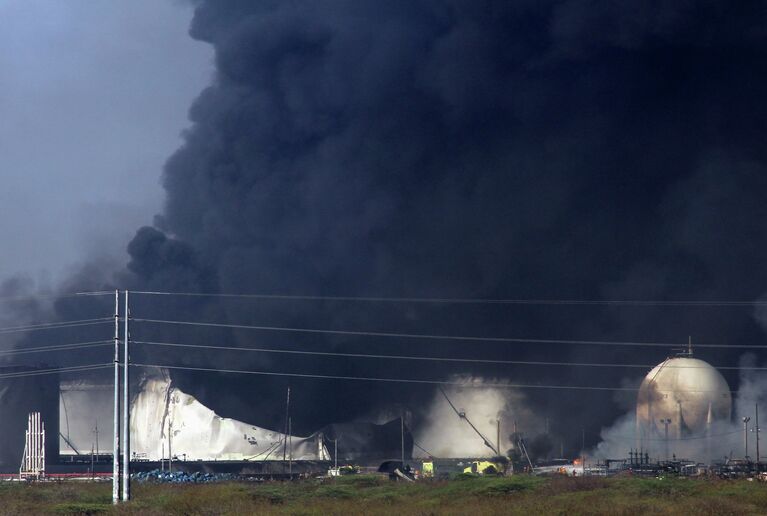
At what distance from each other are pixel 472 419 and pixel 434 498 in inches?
2107

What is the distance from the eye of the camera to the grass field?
5903 centimetres

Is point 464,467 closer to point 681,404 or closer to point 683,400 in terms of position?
point 681,404

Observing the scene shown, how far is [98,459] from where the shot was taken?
127250mm

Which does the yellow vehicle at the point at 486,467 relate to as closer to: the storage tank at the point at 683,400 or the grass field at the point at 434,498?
the storage tank at the point at 683,400

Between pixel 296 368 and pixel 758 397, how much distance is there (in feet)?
138

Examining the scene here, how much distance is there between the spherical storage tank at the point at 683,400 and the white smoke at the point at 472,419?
1471cm

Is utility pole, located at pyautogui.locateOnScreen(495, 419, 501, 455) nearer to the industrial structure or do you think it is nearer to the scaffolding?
the industrial structure

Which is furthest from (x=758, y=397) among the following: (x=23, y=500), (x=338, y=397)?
(x=23, y=500)

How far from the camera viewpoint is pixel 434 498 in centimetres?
6725

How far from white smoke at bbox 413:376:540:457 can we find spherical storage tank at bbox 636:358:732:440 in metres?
14.7

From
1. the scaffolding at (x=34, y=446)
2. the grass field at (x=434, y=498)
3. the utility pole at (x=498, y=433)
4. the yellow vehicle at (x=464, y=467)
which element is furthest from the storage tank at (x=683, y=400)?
the scaffolding at (x=34, y=446)

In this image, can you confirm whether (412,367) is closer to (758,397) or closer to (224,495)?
(758,397)

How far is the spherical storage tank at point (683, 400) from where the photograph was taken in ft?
354

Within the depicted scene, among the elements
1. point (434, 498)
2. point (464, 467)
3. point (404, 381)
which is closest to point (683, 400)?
point (464, 467)
